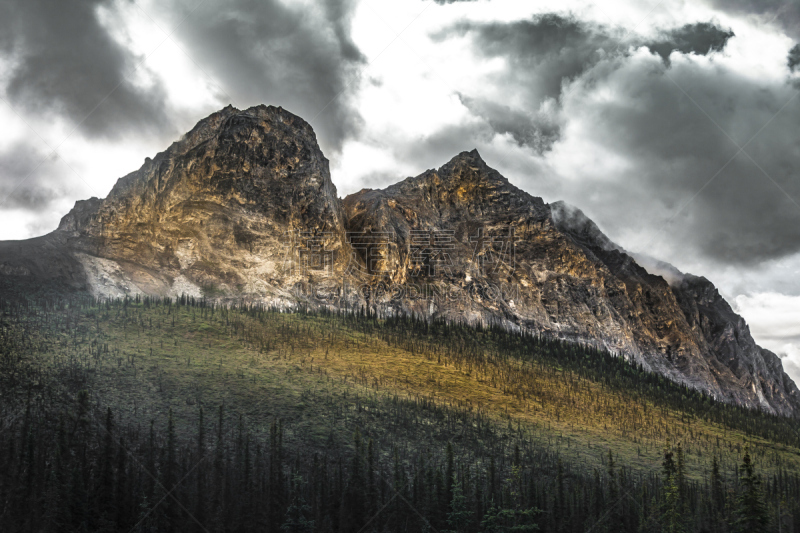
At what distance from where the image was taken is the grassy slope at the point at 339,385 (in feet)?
338

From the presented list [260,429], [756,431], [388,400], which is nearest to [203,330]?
[388,400]

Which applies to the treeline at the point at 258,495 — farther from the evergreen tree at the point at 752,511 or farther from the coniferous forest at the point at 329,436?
the coniferous forest at the point at 329,436

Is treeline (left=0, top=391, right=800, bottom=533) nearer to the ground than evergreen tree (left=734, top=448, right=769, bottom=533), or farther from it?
nearer to the ground

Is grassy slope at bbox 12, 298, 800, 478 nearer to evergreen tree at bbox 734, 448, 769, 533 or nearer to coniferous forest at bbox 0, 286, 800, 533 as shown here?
Answer: coniferous forest at bbox 0, 286, 800, 533

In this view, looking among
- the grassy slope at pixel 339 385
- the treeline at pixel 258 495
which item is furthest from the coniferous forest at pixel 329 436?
the grassy slope at pixel 339 385

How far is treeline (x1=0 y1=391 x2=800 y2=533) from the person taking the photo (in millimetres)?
58625

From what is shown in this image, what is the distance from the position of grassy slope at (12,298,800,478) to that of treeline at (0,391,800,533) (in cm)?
1144

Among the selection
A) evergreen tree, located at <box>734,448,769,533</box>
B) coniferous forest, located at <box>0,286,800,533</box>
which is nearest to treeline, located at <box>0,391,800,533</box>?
evergreen tree, located at <box>734,448,769,533</box>

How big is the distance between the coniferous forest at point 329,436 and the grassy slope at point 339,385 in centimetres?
70

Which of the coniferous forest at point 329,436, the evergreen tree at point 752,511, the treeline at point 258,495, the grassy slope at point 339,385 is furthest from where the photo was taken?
the grassy slope at point 339,385

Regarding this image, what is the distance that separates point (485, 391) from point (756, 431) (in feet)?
301

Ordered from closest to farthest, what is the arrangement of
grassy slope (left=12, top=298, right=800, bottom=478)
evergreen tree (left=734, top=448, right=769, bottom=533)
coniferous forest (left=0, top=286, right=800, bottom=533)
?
evergreen tree (left=734, top=448, right=769, bottom=533) → coniferous forest (left=0, top=286, right=800, bottom=533) → grassy slope (left=12, top=298, right=800, bottom=478)

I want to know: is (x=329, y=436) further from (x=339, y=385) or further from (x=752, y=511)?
(x=752, y=511)

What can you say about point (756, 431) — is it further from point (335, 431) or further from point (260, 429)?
point (260, 429)
